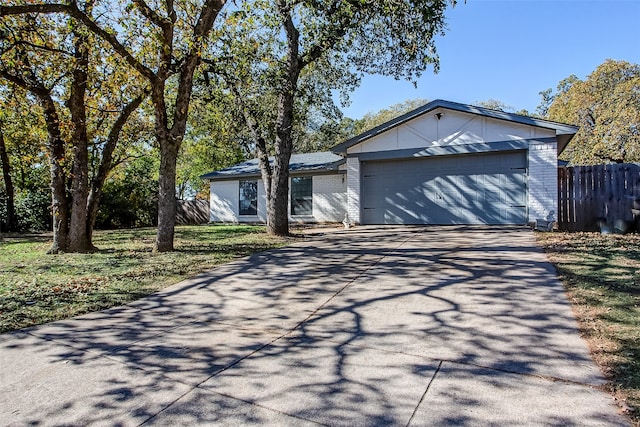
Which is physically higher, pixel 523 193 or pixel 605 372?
pixel 523 193

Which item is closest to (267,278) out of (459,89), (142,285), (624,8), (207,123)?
(142,285)

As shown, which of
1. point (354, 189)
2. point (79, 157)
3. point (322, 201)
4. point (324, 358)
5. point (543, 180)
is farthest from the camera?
point (322, 201)

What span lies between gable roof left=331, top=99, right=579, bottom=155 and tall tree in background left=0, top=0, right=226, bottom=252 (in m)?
6.56

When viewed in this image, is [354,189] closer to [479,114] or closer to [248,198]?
[479,114]

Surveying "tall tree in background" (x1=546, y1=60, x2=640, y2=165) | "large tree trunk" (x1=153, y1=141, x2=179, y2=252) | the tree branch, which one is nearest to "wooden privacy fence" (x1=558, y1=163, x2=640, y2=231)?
"large tree trunk" (x1=153, y1=141, x2=179, y2=252)

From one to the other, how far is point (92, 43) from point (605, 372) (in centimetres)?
1015

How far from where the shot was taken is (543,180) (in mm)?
11164

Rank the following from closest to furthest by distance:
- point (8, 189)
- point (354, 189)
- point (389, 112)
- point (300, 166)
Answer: point (354, 189)
point (8, 189)
point (300, 166)
point (389, 112)

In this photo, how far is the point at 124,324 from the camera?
4207mm

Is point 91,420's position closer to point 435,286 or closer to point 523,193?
point 435,286

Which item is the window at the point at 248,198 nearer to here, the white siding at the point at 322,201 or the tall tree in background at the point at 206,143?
the white siding at the point at 322,201

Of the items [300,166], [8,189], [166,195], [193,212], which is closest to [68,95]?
[166,195]

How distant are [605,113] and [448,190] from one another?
17596 millimetres

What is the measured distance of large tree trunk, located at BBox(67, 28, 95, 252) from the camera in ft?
28.5
